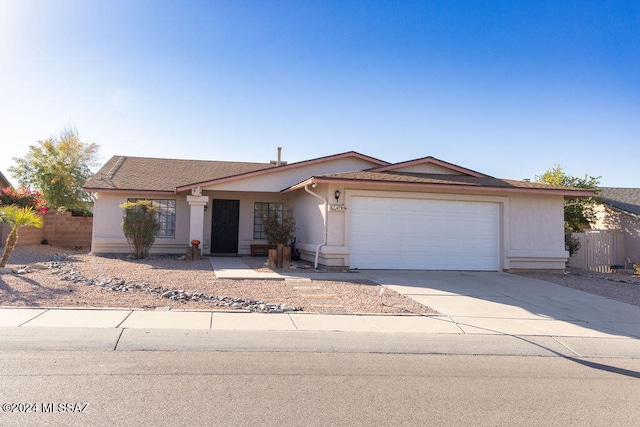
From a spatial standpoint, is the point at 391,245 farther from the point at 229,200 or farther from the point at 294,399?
the point at 294,399

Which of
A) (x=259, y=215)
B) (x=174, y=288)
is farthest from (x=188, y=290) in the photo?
(x=259, y=215)

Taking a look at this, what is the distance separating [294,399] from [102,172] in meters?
18.1

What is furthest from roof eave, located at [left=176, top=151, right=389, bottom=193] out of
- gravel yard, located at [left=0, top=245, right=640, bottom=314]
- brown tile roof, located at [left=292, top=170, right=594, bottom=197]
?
gravel yard, located at [left=0, top=245, right=640, bottom=314]

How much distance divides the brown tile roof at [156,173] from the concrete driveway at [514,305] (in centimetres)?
896

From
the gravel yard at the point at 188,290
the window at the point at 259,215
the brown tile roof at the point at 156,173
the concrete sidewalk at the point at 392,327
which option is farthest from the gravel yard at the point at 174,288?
the window at the point at 259,215

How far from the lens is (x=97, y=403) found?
397 centimetres

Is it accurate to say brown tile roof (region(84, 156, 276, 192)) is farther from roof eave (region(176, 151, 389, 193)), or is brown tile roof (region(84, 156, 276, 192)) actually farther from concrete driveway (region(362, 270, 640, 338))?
concrete driveway (region(362, 270, 640, 338))

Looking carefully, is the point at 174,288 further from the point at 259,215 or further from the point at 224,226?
the point at 259,215

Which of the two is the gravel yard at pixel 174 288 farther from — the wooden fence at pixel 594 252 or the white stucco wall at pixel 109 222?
the wooden fence at pixel 594 252

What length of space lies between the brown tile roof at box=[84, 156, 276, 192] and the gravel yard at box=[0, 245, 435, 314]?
5136 millimetres

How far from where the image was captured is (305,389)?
14.9 feet

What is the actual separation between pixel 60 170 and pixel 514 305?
2694 centimetres

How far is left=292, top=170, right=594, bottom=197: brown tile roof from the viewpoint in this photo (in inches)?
545

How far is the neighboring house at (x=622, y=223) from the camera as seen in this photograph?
66.5 ft
